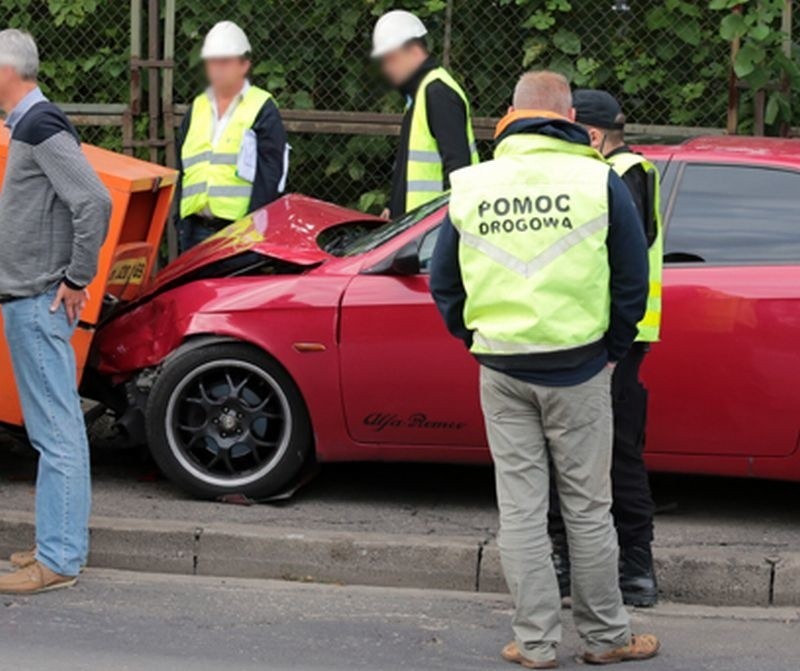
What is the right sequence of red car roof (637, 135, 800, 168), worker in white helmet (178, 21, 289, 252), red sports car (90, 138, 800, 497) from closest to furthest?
red sports car (90, 138, 800, 497)
red car roof (637, 135, 800, 168)
worker in white helmet (178, 21, 289, 252)

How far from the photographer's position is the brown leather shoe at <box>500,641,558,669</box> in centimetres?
543

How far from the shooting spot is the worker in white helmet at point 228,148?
8.89 m

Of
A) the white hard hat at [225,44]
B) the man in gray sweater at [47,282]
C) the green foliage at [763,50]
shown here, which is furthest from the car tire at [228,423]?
the green foliage at [763,50]

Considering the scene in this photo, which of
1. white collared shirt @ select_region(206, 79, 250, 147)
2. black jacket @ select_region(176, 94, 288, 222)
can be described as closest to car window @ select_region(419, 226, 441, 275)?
black jacket @ select_region(176, 94, 288, 222)

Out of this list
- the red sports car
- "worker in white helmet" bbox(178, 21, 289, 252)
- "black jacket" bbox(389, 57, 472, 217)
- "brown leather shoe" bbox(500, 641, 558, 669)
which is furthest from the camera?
"worker in white helmet" bbox(178, 21, 289, 252)

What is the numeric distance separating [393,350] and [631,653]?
183 centimetres

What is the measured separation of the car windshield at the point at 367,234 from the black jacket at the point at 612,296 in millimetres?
1845

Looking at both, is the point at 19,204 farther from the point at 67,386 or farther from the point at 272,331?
the point at 272,331

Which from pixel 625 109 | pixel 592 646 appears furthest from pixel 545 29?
pixel 592 646

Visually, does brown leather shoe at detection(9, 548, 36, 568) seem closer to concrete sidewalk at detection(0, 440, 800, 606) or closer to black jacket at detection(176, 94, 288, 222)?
concrete sidewalk at detection(0, 440, 800, 606)

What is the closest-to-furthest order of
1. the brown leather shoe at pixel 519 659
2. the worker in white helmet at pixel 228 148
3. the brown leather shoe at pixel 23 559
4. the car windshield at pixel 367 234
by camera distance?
1. the brown leather shoe at pixel 519 659
2. the brown leather shoe at pixel 23 559
3. the car windshield at pixel 367 234
4. the worker in white helmet at pixel 228 148

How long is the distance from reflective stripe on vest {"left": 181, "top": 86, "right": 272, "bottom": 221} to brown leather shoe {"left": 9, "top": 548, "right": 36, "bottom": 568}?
2782mm

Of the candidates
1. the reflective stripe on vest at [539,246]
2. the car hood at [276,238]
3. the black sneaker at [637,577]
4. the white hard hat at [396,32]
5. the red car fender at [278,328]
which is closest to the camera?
the reflective stripe on vest at [539,246]

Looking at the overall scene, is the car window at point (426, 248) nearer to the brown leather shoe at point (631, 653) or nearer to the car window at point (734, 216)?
the car window at point (734, 216)
